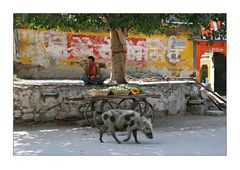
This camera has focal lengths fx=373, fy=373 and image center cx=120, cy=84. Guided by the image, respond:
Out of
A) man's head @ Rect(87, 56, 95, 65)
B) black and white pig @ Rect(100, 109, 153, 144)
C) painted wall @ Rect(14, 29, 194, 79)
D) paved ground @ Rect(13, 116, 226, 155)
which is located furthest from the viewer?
painted wall @ Rect(14, 29, 194, 79)

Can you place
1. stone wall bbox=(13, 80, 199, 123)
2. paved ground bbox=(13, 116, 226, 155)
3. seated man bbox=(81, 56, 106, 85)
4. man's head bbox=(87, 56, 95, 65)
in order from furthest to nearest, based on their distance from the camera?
seated man bbox=(81, 56, 106, 85)
man's head bbox=(87, 56, 95, 65)
stone wall bbox=(13, 80, 199, 123)
paved ground bbox=(13, 116, 226, 155)

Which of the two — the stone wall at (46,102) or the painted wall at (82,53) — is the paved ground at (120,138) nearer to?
the stone wall at (46,102)

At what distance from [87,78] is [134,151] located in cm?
455

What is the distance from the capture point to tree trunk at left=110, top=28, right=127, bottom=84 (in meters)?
11.6

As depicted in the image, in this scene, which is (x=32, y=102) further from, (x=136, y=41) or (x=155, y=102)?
(x=136, y=41)

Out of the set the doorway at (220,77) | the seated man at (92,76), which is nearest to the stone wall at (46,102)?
the seated man at (92,76)

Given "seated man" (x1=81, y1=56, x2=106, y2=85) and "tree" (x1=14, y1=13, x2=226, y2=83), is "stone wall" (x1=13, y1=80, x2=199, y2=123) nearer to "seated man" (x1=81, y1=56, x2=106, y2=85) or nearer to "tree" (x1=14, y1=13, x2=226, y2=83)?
"seated man" (x1=81, y1=56, x2=106, y2=85)

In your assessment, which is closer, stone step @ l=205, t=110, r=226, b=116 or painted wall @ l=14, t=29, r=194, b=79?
stone step @ l=205, t=110, r=226, b=116

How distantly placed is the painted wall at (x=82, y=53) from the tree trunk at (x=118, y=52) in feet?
20.8

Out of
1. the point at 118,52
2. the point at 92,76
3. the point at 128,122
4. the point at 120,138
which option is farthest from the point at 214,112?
the point at 128,122

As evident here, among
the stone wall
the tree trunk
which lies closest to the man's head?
the stone wall

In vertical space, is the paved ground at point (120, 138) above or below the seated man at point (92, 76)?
below

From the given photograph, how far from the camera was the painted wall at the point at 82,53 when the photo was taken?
16844 millimetres

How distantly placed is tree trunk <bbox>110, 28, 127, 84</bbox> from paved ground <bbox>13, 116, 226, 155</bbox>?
2248 millimetres
